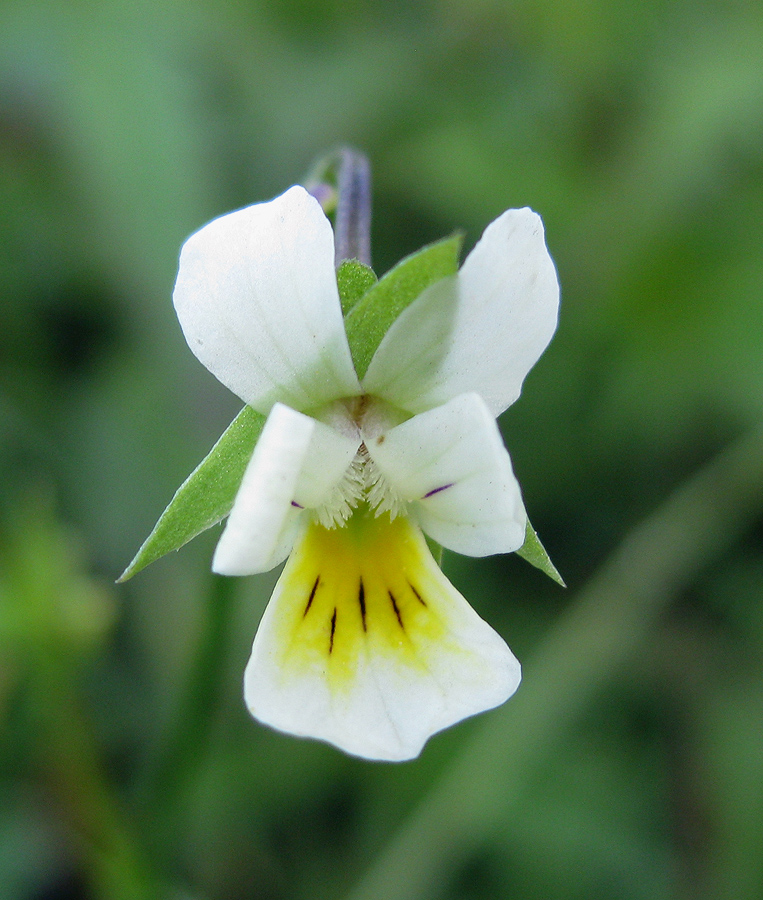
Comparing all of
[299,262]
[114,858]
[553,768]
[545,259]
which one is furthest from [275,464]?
[553,768]

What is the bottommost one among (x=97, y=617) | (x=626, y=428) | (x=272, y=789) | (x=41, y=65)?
(x=272, y=789)

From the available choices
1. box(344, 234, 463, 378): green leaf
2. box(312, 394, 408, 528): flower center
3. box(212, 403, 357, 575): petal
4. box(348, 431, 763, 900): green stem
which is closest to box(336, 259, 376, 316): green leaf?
box(344, 234, 463, 378): green leaf

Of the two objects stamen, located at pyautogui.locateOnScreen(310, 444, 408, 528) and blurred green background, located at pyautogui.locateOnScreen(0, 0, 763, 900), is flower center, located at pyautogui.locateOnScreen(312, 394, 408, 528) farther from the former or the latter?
blurred green background, located at pyautogui.locateOnScreen(0, 0, 763, 900)

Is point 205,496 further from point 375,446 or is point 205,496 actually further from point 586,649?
point 586,649

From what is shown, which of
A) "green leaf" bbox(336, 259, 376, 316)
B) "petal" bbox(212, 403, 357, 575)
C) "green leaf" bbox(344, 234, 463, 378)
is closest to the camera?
"petal" bbox(212, 403, 357, 575)

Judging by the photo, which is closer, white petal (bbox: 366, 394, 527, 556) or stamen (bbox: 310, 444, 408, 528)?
white petal (bbox: 366, 394, 527, 556)

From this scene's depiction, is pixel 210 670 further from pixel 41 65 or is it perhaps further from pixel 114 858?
pixel 41 65

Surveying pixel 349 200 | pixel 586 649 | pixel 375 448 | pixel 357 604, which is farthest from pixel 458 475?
pixel 586 649
